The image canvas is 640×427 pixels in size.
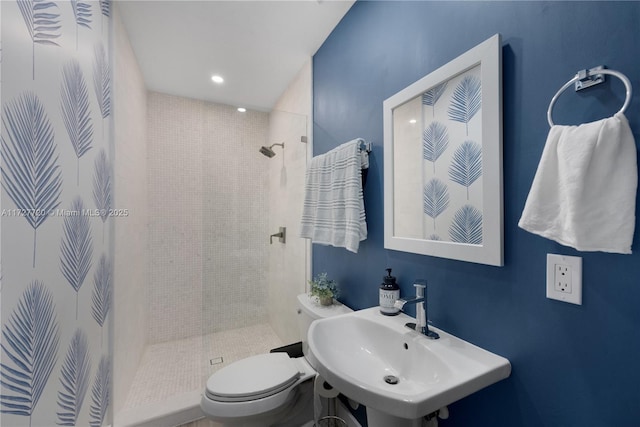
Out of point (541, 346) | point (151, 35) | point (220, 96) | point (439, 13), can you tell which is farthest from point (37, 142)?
point (220, 96)

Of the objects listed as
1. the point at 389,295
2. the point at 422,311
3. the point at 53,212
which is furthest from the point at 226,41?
the point at 422,311

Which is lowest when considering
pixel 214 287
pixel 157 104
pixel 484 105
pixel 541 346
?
pixel 214 287

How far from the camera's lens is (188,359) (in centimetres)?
217

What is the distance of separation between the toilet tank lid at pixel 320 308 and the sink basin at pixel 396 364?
33cm

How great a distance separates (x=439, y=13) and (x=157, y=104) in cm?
234

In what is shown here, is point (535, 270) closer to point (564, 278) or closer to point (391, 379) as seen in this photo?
point (564, 278)

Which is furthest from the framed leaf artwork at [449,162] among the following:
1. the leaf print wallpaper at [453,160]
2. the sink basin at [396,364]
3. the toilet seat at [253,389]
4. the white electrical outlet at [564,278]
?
the toilet seat at [253,389]

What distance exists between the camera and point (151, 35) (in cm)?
185

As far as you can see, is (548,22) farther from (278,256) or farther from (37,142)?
(278,256)

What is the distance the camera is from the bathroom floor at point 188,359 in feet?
6.17

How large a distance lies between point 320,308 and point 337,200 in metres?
0.66

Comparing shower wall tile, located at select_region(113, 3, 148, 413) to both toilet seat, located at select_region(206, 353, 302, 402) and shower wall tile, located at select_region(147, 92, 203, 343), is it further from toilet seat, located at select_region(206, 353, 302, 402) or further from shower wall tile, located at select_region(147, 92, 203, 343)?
toilet seat, located at select_region(206, 353, 302, 402)

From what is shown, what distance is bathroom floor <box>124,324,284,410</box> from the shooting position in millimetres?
1881

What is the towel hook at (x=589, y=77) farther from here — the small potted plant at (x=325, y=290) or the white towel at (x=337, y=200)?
the small potted plant at (x=325, y=290)
